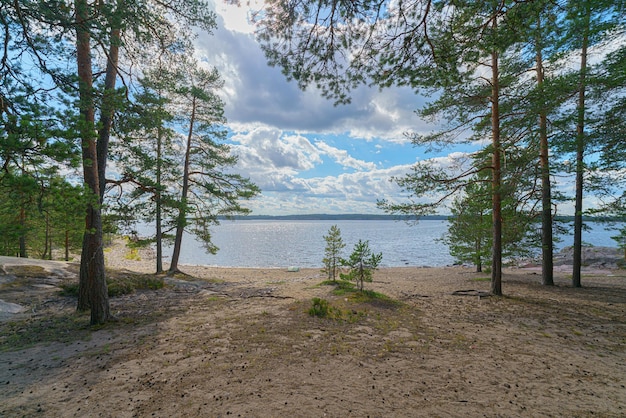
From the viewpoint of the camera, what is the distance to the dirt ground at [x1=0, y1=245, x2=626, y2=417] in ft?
11.2

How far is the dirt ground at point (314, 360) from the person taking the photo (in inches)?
134

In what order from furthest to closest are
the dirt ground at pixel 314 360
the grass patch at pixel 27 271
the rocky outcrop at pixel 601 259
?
the rocky outcrop at pixel 601 259, the grass patch at pixel 27 271, the dirt ground at pixel 314 360

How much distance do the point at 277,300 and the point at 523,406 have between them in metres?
6.56

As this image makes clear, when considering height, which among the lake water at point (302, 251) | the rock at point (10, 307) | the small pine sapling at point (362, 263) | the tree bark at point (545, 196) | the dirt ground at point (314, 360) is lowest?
the lake water at point (302, 251)

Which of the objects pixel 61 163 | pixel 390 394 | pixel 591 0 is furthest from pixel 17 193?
pixel 591 0

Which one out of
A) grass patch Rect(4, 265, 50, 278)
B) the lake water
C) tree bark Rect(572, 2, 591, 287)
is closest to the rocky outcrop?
the lake water

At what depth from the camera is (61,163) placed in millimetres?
3873

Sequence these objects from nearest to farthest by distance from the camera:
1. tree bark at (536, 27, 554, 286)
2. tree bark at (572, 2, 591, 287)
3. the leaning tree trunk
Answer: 1. the leaning tree trunk
2. tree bark at (572, 2, 591, 287)
3. tree bark at (536, 27, 554, 286)

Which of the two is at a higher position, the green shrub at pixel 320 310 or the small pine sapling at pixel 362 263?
the small pine sapling at pixel 362 263

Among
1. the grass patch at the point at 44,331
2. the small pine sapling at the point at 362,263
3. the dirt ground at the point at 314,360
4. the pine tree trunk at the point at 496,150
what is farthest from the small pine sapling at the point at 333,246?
the grass patch at the point at 44,331

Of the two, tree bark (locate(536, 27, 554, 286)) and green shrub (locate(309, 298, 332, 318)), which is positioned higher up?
tree bark (locate(536, 27, 554, 286))

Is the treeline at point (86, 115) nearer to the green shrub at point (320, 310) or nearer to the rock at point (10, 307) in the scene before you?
the rock at point (10, 307)

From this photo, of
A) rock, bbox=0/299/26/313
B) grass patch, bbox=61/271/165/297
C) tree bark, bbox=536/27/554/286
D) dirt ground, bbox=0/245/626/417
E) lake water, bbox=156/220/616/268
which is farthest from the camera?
lake water, bbox=156/220/616/268

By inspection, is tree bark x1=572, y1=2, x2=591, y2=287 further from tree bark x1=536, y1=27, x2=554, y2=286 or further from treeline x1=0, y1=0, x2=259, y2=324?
treeline x1=0, y1=0, x2=259, y2=324
